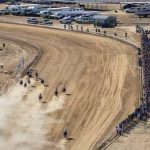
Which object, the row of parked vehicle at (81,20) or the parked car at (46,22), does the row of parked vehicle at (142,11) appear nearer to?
the row of parked vehicle at (81,20)

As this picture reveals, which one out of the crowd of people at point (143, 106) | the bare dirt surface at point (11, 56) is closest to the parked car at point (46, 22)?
the bare dirt surface at point (11, 56)

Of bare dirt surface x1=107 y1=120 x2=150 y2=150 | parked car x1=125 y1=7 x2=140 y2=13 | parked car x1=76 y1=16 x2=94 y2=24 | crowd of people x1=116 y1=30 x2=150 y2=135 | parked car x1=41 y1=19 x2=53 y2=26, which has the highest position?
parked car x1=125 y1=7 x2=140 y2=13

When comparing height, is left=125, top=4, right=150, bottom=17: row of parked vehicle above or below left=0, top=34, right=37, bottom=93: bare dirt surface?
above

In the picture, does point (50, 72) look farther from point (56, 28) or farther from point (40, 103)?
point (56, 28)

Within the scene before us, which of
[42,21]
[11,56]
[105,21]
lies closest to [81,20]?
[105,21]

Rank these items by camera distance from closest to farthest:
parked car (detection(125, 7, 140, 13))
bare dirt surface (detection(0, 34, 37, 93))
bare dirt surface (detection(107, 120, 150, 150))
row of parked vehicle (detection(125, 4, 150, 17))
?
bare dirt surface (detection(107, 120, 150, 150)) < bare dirt surface (detection(0, 34, 37, 93)) < row of parked vehicle (detection(125, 4, 150, 17)) < parked car (detection(125, 7, 140, 13))

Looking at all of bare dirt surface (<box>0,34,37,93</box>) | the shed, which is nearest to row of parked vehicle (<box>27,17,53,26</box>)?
the shed

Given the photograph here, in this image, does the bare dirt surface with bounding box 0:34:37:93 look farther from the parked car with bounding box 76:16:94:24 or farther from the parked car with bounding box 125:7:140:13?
the parked car with bounding box 125:7:140:13
